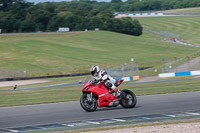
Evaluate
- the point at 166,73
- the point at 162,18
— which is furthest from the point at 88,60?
the point at 162,18

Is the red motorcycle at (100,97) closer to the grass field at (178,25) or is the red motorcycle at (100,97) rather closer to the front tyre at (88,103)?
the front tyre at (88,103)

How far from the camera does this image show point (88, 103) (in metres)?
13.6

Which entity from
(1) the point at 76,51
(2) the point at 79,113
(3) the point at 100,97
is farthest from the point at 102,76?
(1) the point at 76,51

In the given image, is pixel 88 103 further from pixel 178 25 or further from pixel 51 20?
pixel 178 25

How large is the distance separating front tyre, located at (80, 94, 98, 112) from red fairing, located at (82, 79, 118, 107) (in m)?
0.22

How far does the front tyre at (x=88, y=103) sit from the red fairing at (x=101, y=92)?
8.7 inches

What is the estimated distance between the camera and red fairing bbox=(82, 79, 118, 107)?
13430mm

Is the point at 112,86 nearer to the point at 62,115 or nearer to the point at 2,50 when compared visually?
the point at 62,115

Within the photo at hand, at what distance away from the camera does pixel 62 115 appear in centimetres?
1320

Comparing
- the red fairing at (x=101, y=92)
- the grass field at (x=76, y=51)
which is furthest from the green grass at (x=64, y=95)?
the grass field at (x=76, y=51)

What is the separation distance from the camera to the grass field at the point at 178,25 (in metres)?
118

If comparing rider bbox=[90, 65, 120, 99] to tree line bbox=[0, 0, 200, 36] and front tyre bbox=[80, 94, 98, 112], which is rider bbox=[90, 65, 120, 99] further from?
tree line bbox=[0, 0, 200, 36]

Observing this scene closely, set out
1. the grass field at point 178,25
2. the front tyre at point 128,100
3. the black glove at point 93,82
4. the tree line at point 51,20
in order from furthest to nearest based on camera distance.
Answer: the grass field at point 178,25
the tree line at point 51,20
the front tyre at point 128,100
the black glove at point 93,82

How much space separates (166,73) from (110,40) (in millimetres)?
57787
